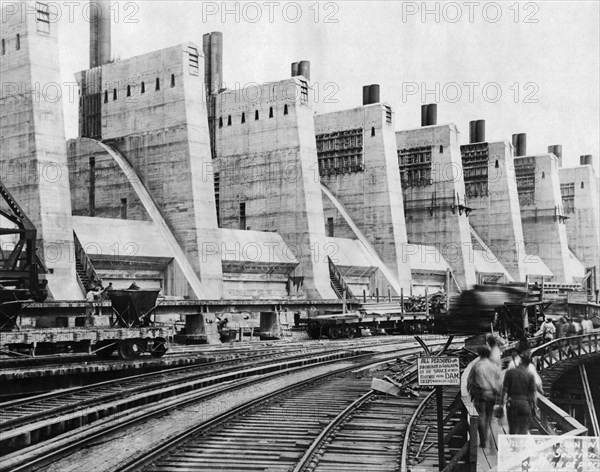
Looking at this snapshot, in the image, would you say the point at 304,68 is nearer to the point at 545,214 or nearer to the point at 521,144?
the point at 545,214

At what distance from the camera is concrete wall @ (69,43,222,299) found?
123 ft

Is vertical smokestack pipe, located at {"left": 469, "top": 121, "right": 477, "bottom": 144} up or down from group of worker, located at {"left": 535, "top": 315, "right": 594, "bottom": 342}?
up

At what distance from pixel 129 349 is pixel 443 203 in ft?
126

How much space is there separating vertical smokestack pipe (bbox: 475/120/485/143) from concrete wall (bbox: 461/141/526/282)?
12.2 ft

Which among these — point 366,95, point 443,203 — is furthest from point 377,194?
point 366,95

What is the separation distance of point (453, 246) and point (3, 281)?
129 ft

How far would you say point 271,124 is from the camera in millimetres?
44938

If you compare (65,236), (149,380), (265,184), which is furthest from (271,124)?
(149,380)

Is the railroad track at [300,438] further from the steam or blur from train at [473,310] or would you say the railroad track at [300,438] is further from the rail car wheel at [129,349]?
the rail car wheel at [129,349]

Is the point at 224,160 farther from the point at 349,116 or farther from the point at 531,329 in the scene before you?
the point at 531,329

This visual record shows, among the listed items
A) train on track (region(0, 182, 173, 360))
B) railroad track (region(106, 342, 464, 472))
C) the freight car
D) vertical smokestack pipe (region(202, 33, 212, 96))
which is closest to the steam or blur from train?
railroad track (region(106, 342, 464, 472))

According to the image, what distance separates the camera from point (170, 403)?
15.0 m

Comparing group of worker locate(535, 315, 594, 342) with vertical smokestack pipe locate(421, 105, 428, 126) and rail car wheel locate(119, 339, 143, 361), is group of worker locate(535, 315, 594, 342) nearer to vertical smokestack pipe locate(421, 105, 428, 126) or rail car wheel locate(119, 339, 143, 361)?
rail car wheel locate(119, 339, 143, 361)

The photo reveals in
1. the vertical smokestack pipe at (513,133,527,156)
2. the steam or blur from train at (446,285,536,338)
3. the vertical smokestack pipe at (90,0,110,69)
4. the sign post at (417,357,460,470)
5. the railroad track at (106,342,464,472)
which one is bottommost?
the railroad track at (106,342,464,472)
